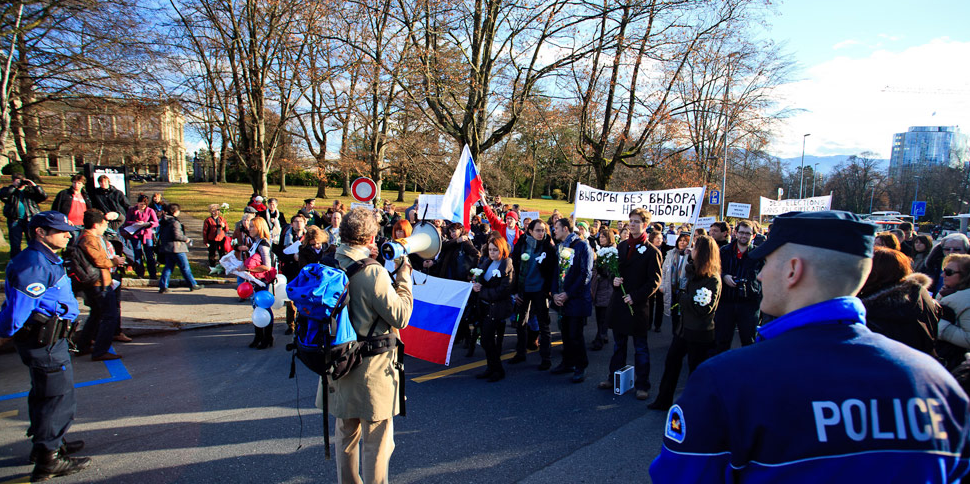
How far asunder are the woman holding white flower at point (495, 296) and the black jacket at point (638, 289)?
50.8 inches

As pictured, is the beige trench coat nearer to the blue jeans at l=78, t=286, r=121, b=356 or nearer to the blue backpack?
the blue backpack

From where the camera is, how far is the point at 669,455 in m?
1.36

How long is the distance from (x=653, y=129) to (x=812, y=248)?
1657cm

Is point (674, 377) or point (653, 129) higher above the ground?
point (653, 129)

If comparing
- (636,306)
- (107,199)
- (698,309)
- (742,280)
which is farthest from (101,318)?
(742,280)

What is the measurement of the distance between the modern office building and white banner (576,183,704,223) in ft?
278

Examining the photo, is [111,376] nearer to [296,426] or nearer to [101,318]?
[101,318]

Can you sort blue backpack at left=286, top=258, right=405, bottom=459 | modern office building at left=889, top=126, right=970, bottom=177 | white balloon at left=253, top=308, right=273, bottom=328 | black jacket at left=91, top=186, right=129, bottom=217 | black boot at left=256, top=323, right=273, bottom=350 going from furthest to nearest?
modern office building at left=889, top=126, right=970, bottom=177
black jacket at left=91, top=186, right=129, bottom=217
black boot at left=256, top=323, right=273, bottom=350
white balloon at left=253, top=308, right=273, bottom=328
blue backpack at left=286, top=258, right=405, bottom=459

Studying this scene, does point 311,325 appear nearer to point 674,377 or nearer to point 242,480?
point 242,480

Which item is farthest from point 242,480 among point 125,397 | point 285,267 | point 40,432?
point 285,267

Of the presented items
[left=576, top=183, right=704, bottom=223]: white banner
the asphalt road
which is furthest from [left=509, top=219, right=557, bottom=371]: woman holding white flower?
[left=576, top=183, right=704, bottom=223]: white banner

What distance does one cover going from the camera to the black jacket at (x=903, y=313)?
11.4ft

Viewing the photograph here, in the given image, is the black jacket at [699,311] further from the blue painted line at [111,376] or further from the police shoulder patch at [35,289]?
the blue painted line at [111,376]

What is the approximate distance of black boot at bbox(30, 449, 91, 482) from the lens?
11.9 ft
